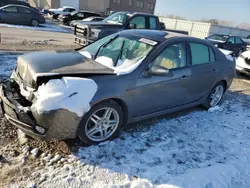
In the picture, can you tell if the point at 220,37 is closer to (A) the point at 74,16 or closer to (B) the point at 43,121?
(A) the point at 74,16

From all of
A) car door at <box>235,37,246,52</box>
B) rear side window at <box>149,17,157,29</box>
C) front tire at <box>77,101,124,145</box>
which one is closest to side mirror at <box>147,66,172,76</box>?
front tire at <box>77,101,124,145</box>

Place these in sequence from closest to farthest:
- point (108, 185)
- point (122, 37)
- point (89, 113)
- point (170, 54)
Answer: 1. point (108, 185)
2. point (89, 113)
3. point (170, 54)
4. point (122, 37)

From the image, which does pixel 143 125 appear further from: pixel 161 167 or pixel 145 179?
pixel 145 179

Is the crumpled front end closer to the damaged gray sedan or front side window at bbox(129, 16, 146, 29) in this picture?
the damaged gray sedan

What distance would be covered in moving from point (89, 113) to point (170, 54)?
1794 millimetres

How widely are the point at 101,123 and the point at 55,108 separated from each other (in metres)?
0.81

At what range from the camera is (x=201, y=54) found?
4.80 m

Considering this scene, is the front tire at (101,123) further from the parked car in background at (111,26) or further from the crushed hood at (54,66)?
the parked car in background at (111,26)

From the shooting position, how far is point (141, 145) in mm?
3701

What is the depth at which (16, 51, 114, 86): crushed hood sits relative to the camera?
3.22 metres

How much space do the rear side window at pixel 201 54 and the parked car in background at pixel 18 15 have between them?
674 inches

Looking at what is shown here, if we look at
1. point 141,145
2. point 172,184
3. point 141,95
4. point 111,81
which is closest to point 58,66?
point 111,81

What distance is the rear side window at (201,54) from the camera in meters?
4.59

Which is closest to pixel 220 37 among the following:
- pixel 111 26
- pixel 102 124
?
pixel 111 26
